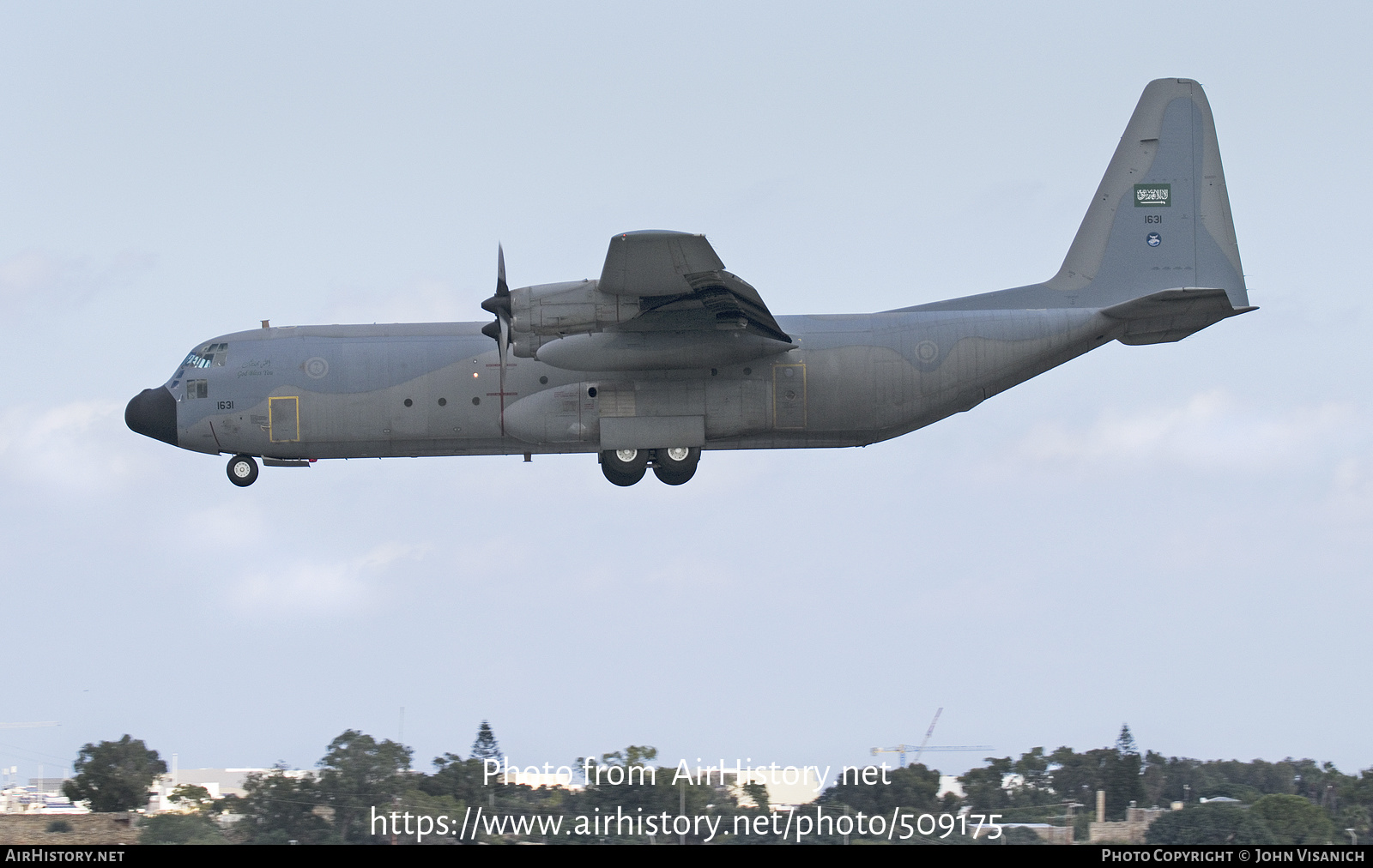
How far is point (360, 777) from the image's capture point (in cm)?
2634

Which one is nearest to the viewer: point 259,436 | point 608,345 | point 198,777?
point 608,345

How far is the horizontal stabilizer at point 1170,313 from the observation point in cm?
2434

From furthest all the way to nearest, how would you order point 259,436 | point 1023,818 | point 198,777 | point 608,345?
point 198,777 < point 1023,818 < point 259,436 < point 608,345

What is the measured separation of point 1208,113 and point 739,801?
47.9ft

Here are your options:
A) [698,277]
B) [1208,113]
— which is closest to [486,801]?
[698,277]

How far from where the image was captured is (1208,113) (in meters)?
26.7

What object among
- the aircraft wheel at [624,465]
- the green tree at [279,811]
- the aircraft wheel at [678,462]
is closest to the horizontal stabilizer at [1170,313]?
the aircraft wheel at [678,462]

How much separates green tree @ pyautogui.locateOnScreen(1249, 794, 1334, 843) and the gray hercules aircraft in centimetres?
869

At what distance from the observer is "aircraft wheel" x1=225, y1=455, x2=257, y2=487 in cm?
2569

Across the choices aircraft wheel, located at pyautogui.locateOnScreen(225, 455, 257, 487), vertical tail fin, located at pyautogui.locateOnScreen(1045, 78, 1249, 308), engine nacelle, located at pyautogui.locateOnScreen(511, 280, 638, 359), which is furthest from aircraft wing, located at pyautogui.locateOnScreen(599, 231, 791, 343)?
aircraft wheel, located at pyautogui.locateOnScreen(225, 455, 257, 487)

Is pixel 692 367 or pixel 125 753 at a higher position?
pixel 692 367

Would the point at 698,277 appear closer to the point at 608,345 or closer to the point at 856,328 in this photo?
the point at 608,345

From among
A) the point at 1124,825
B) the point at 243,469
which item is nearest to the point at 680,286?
the point at 243,469

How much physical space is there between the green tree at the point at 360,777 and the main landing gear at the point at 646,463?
6.46m
